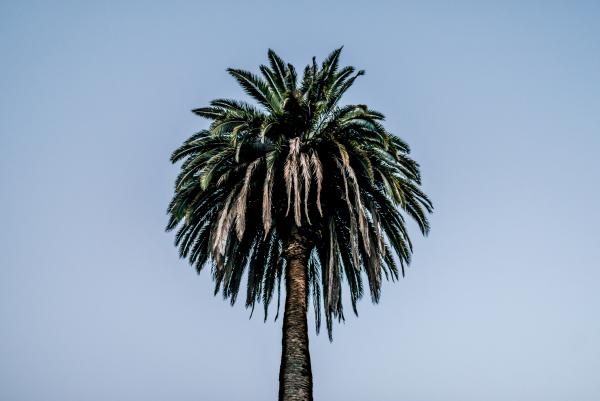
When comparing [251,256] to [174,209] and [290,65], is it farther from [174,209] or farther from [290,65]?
[290,65]

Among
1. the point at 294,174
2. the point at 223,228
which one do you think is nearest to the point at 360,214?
the point at 294,174

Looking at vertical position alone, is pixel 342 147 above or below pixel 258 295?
above

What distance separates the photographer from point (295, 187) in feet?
43.0

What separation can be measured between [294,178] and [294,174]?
12 cm

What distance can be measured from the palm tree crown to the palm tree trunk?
1.99ft

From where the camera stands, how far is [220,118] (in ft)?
49.9

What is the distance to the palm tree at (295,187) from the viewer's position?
13.6m

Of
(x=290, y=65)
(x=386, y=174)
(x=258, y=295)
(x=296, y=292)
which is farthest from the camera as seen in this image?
(x=258, y=295)

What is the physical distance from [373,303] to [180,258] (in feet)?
20.8

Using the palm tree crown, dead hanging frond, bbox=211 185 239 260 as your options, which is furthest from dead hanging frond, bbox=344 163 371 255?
dead hanging frond, bbox=211 185 239 260

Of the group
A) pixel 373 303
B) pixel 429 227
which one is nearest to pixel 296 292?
pixel 373 303

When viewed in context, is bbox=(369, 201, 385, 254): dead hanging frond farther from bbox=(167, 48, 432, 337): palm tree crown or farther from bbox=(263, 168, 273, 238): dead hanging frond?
bbox=(263, 168, 273, 238): dead hanging frond

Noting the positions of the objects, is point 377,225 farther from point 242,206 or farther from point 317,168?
point 242,206

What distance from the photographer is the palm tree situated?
13.6 m
